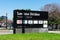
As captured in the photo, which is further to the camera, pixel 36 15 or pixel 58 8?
pixel 58 8

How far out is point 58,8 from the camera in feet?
219

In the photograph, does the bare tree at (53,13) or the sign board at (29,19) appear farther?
the bare tree at (53,13)

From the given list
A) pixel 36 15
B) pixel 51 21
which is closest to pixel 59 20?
pixel 51 21

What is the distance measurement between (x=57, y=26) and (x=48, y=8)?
7943mm

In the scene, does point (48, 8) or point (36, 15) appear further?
point (48, 8)

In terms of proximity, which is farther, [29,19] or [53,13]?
[53,13]

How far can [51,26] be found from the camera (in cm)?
7012

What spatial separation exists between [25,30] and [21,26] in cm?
80

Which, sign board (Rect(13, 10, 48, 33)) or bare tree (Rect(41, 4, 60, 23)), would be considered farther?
bare tree (Rect(41, 4, 60, 23))

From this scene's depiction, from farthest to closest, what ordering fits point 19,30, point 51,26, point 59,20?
point 51,26 < point 59,20 < point 19,30

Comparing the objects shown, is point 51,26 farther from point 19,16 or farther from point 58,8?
point 19,16

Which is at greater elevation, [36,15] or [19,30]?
[36,15]

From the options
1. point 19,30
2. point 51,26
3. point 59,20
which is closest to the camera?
point 19,30

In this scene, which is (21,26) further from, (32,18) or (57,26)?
(57,26)
